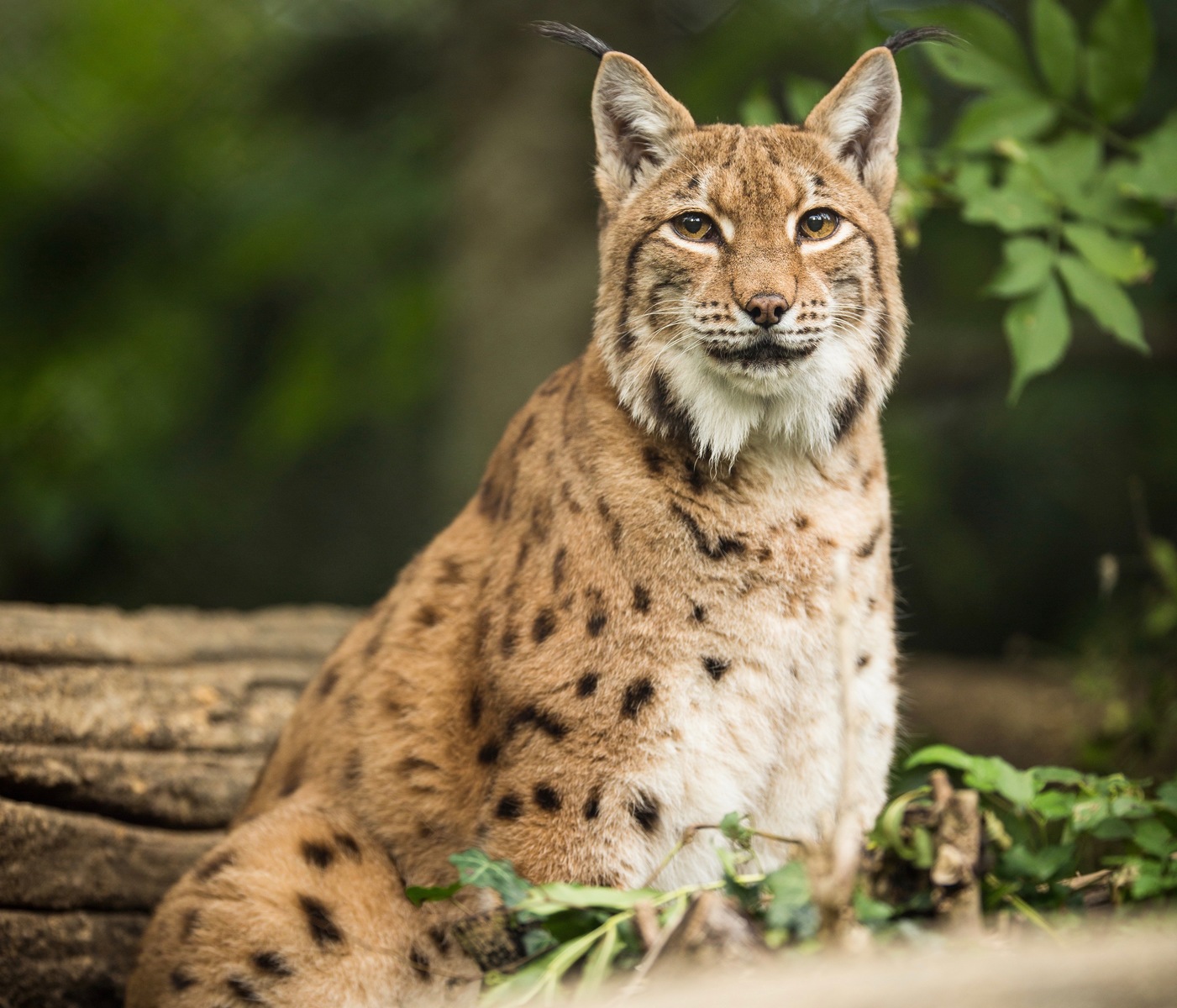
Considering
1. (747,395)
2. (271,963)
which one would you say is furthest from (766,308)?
(271,963)

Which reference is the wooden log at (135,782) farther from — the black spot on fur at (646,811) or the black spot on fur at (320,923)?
the black spot on fur at (646,811)

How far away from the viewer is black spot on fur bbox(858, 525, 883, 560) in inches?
158

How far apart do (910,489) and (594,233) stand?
115 inches

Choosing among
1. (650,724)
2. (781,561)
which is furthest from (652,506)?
(650,724)

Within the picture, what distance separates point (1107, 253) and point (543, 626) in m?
2.48

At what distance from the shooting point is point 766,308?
360cm

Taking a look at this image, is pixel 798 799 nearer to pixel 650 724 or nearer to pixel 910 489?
pixel 650 724

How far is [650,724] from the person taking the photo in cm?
368

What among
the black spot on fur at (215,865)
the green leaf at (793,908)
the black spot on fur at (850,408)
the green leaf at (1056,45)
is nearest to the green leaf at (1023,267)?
the green leaf at (1056,45)

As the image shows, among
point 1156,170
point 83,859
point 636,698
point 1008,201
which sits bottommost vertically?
point 83,859

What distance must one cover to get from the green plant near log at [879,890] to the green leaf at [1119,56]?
265cm

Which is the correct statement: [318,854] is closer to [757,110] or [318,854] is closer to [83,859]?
[83,859]

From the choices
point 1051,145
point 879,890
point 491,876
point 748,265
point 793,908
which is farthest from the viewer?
point 1051,145

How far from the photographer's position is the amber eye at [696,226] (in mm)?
3857
